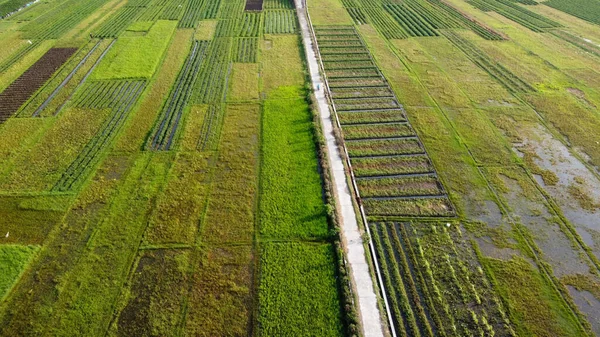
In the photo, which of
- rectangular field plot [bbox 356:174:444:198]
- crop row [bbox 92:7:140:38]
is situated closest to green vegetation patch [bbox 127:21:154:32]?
crop row [bbox 92:7:140:38]

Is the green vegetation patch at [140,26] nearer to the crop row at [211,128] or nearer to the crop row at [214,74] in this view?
the crop row at [214,74]

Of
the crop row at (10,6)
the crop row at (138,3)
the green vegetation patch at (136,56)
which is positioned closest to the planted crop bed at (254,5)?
the green vegetation patch at (136,56)

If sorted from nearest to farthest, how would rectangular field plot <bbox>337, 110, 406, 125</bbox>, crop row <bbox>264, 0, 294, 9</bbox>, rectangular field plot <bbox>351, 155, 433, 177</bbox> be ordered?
rectangular field plot <bbox>351, 155, 433, 177</bbox>, rectangular field plot <bbox>337, 110, 406, 125</bbox>, crop row <bbox>264, 0, 294, 9</bbox>

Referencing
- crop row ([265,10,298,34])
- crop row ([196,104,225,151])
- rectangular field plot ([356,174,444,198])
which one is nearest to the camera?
rectangular field plot ([356,174,444,198])

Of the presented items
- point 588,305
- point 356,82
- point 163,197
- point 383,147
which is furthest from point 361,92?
point 588,305

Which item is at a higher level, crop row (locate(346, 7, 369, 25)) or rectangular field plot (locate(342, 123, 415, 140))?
crop row (locate(346, 7, 369, 25))

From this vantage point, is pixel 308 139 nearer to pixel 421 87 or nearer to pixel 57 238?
pixel 421 87

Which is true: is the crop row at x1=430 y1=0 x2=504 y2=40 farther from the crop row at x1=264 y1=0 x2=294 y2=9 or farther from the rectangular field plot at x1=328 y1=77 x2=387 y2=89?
the crop row at x1=264 y1=0 x2=294 y2=9
